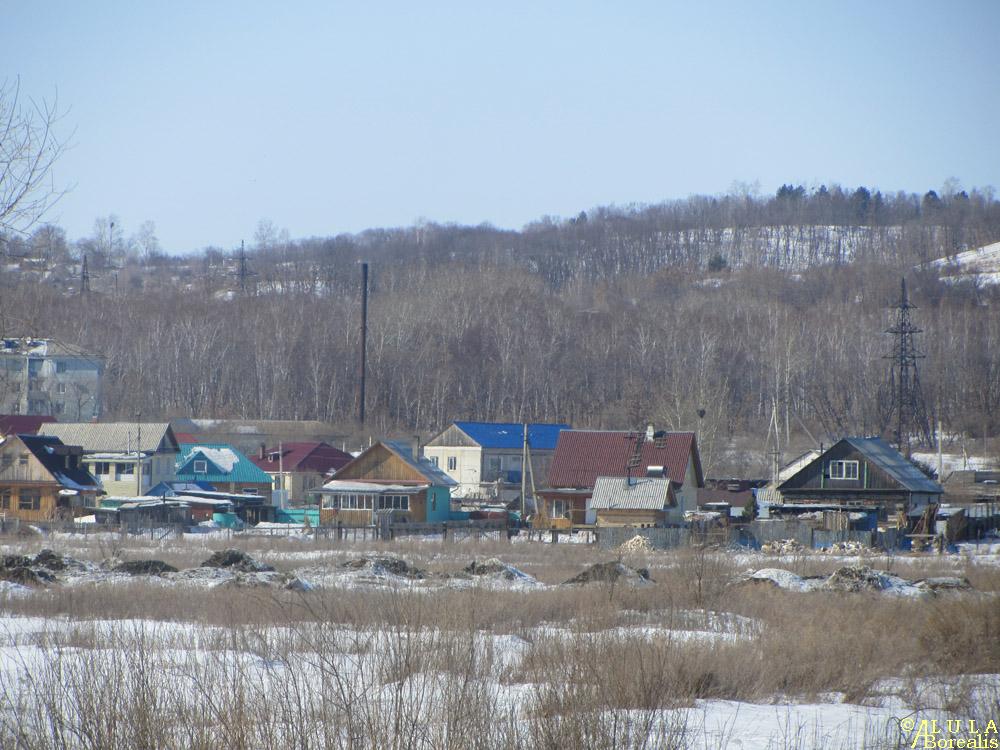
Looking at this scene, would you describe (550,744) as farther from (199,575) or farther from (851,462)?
(851,462)

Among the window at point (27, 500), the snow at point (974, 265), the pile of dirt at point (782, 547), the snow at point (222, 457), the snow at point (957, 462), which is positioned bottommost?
the pile of dirt at point (782, 547)

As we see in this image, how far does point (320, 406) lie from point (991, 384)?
5730 centimetres

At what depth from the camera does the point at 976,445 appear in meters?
80.1

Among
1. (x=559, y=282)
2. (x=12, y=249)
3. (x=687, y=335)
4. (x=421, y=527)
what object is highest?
(x=559, y=282)

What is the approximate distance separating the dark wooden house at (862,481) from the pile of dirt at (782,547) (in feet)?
36.1

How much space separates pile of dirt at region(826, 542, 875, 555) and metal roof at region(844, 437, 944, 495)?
1215cm

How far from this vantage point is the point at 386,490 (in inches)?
1999

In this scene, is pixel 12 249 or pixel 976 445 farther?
pixel 976 445

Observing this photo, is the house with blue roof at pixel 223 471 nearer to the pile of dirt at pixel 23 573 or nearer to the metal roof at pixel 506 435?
the metal roof at pixel 506 435

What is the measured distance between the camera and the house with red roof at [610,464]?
50062 millimetres

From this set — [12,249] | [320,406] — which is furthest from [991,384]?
[12,249]

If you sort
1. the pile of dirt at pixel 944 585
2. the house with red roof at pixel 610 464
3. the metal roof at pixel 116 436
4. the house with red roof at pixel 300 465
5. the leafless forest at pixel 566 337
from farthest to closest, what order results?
the leafless forest at pixel 566 337 → the house with red roof at pixel 300 465 → the metal roof at pixel 116 436 → the house with red roof at pixel 610 464 → the pile of dirt at pixel 944 585

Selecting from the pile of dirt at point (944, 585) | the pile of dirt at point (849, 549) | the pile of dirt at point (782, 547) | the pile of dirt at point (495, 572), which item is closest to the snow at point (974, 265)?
the pile of dirt at point (782, 547)

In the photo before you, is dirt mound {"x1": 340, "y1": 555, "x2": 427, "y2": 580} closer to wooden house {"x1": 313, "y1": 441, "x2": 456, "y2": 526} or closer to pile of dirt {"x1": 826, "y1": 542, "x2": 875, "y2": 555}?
pile of dirt {"x1": 826, "y1": 542, "x2": 875, "y2": 555}
